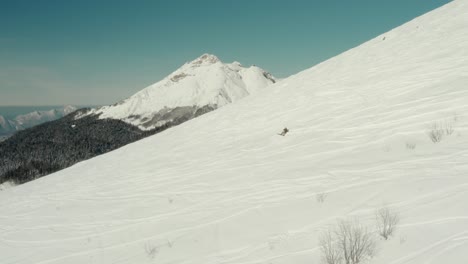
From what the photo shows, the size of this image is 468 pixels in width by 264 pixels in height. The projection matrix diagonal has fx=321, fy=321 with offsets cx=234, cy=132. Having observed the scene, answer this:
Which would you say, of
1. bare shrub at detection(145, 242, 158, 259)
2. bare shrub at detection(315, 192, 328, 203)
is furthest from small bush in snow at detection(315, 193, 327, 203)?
bare shrub at detection(145, 242, 158, 259)

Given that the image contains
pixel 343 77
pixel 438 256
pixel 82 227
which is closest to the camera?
pixel 438 256

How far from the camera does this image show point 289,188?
535 centimetres

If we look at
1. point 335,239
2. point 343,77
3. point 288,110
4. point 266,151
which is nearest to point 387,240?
point 335,239

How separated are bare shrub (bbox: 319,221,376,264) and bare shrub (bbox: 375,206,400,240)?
0.13m

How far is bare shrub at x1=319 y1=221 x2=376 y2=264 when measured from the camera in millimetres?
3084

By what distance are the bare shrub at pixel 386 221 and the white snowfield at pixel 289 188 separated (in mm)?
67

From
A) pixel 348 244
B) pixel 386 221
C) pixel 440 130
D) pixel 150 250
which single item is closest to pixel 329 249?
pixel 348 244

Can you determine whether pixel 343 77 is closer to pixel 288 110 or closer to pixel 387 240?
pixel 288 110

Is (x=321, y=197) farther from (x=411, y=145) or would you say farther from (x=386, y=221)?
(x=411, y=145)

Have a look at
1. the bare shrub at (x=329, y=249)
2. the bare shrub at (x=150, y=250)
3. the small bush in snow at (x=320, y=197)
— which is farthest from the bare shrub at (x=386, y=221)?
the bare shrub at (x=150, y=250)

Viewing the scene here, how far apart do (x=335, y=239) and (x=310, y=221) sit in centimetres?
61

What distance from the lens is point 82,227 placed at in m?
6.00

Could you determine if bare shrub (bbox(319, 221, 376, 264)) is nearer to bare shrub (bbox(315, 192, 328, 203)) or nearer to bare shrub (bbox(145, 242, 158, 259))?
bare shrub (bbox(315, 192, 328, 203))

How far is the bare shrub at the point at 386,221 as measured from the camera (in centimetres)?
326
